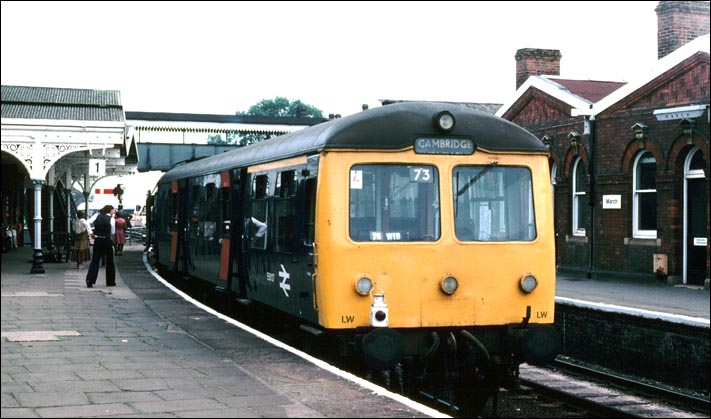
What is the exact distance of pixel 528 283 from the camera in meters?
8.56

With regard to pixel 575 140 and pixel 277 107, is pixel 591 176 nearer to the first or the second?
pixel 575 140

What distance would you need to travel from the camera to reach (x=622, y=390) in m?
10.8

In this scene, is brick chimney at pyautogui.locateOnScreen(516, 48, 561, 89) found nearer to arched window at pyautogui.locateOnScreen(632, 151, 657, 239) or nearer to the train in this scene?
arched window at pyautogui.locateOnScreen(632, 151, 657, 239)

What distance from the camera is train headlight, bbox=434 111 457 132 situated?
8.52m

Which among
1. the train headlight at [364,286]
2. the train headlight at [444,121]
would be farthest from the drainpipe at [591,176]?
the train headlight at [364,286]

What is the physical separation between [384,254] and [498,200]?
126cm

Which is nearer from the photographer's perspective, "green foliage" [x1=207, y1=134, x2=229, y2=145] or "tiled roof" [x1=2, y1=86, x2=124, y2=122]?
"tiled roof" [x1=2, y1=86, x2=124, y2=122]

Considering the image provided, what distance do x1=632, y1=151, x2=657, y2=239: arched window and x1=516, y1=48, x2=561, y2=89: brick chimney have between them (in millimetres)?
8096

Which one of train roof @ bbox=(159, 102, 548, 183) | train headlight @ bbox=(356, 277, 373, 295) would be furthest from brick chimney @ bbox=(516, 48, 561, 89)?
train headlight @ bbox=(356, 277, 373, 295)

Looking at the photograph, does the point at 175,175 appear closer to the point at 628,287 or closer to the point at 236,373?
the point at 628,287

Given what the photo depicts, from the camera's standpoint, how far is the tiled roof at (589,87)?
2530cm

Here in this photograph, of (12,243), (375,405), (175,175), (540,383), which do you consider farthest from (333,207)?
(12,243)

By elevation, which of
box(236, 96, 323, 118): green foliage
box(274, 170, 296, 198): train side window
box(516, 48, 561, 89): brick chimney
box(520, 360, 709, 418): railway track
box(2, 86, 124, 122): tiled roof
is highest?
box(236, 96, 323, 118): green foliage

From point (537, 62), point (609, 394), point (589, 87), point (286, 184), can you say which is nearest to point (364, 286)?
point (286, 184)
